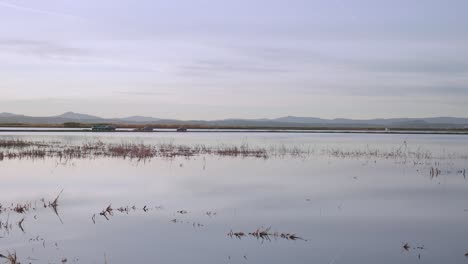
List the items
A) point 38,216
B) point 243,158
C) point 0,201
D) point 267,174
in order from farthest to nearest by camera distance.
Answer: point 243,158, point 267,174, point 0,201, point 38,216

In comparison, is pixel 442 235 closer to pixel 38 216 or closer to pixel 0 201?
pixel 38 216

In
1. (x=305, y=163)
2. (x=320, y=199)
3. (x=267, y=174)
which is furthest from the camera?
(x=305, y=163)

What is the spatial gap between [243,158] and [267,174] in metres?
8.68

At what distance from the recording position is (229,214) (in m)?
14.2

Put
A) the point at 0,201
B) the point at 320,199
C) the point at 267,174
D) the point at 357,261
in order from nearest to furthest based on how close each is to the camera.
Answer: the point at 357,261 < the point at 0,201 < the point at 320,199 < the point at 267,174

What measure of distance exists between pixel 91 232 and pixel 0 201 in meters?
5.27

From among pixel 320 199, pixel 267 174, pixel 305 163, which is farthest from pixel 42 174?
pixel 305 163

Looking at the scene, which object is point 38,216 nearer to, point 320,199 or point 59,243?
point 59,243

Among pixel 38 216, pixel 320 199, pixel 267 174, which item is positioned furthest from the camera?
pixel 267 174

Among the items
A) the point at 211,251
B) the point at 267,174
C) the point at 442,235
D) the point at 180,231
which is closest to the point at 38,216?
the point at 180,231

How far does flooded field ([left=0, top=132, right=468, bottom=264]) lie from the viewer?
1031 cm

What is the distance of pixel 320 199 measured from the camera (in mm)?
17125

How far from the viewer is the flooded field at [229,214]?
1031 cm

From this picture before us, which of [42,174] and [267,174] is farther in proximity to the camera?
[267,174]
